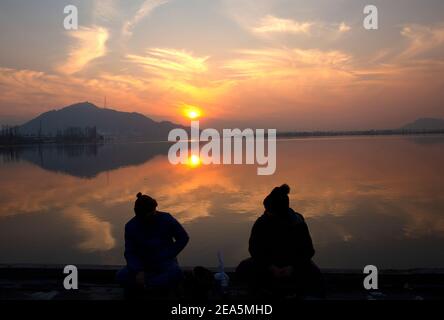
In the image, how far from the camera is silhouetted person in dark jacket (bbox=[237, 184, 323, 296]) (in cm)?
415

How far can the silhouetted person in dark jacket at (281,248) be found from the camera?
4.15 meters

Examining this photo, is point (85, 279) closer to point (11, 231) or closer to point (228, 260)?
point (228, 260)

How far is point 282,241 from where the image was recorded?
13.9 feet

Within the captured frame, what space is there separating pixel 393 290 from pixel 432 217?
35.5 feet

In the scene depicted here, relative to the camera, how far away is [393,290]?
4.33m

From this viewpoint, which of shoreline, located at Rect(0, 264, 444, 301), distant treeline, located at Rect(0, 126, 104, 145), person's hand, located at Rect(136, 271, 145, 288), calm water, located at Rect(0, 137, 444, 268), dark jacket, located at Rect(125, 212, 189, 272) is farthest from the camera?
distant treeline, located at Rect(0, 126, 104, 145)

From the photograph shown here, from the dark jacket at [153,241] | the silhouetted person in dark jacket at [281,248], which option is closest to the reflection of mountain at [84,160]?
the dark jacket at [153,241]

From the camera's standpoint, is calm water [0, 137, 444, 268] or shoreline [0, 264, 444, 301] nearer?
shoreline [0, 264, 444, 301]

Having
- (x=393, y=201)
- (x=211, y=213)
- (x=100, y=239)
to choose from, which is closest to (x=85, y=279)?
(x=100, y=239)

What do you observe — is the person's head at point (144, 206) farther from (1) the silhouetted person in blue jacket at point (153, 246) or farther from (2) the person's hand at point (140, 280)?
(2) the person's hand at point (140, 280)

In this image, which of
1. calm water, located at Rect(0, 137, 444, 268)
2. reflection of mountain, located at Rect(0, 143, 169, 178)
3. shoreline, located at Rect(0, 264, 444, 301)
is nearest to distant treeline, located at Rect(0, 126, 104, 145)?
reflection of mountain, located at Rect(0, 143, 169, 178)

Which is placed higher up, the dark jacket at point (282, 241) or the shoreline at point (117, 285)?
the dark jacket at point (282, 241)

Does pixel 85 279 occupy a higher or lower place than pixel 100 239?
higher

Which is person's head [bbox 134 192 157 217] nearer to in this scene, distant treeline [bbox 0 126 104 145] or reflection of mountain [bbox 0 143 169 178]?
reflection of mountain [bbox 0 143 169 178]
